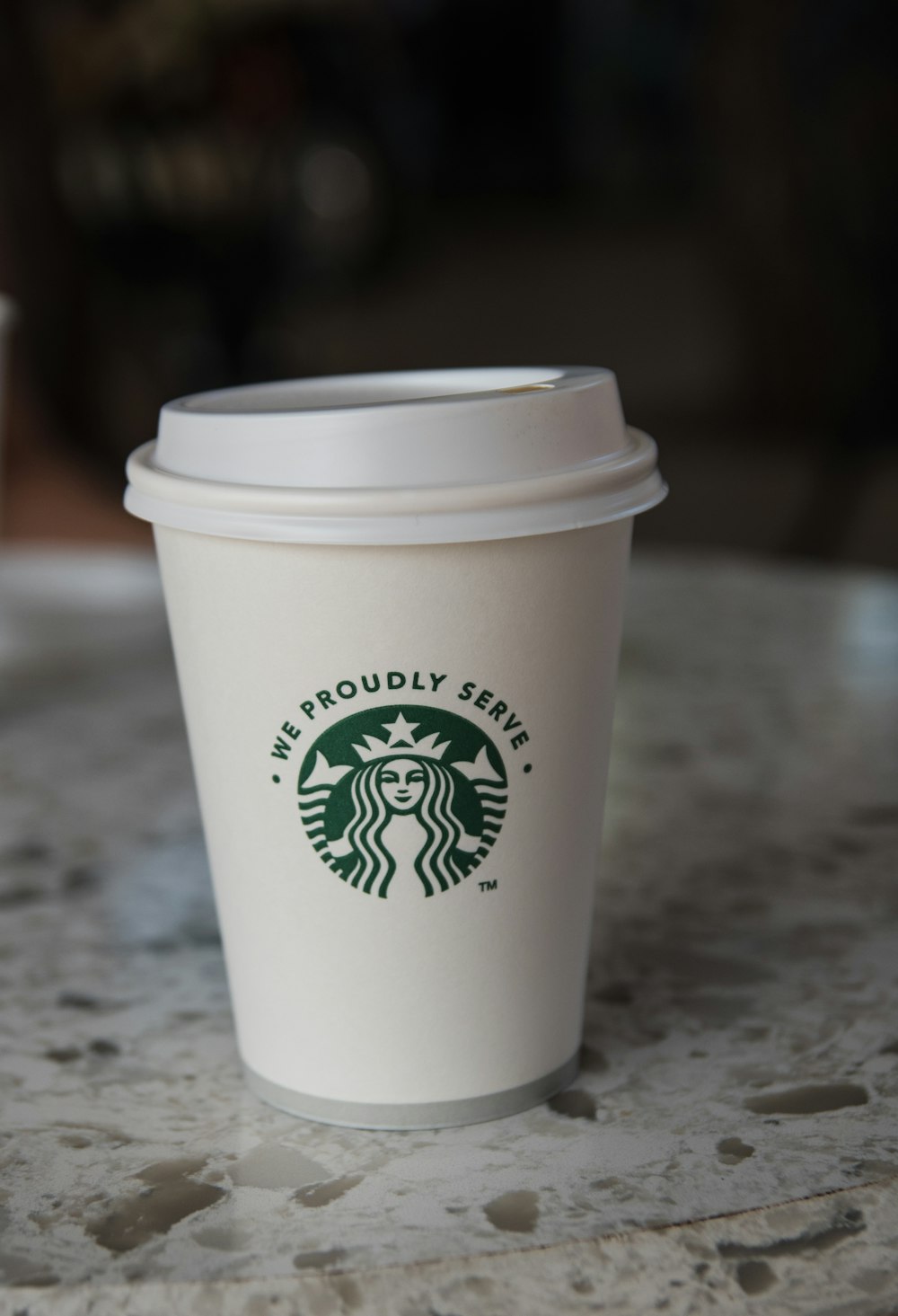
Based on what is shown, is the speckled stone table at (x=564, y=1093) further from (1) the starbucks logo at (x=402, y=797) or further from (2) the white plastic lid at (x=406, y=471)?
(2) the white plastic lid at (x=406, y=471)

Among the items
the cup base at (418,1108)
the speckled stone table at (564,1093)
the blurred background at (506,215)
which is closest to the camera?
the speckled stone table at (564,1093)

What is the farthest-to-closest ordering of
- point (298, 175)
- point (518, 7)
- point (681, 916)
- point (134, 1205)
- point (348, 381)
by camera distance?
point (298, 175) < point (518, 7) < point (681, 916) < point (348, 381) < point (134, 1205)

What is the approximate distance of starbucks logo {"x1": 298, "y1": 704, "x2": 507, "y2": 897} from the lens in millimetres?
500

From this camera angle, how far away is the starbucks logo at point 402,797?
500mm

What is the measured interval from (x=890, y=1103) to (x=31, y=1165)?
0.33 m

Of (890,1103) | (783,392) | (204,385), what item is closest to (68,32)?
(204,385)

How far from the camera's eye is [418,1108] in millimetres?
548

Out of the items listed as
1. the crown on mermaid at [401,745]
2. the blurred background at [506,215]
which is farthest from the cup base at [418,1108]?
the blurred background at [506,215]

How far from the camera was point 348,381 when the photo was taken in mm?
601

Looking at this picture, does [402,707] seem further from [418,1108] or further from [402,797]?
[418,1108]

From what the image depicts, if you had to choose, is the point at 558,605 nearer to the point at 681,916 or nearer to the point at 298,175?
the point at 681,916

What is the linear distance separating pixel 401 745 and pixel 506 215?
12.6 feet

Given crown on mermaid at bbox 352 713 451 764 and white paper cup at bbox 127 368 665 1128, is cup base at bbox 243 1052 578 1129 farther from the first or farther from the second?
crown on mermaid at bbox 352 713 451 764

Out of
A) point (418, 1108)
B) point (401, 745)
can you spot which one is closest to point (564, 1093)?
point (418, 1108)
